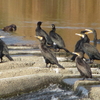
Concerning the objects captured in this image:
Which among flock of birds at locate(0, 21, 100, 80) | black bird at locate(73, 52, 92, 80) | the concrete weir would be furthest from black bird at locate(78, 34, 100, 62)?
black bird at locate(73, 52, 92, 80)

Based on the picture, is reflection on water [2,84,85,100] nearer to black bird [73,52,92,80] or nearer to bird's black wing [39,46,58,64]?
black bird [73,52,92,80]

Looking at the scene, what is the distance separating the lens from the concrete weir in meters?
9.08

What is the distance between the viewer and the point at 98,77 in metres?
9.74

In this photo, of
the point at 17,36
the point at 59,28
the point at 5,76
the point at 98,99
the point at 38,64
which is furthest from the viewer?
the point at 59,28

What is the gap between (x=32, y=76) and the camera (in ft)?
31.3

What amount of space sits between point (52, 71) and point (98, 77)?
4.30 ft

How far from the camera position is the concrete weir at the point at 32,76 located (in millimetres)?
9078

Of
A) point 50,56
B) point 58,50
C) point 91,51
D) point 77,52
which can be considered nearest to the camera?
point 77,52

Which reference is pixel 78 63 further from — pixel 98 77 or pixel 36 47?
pixel 36 47

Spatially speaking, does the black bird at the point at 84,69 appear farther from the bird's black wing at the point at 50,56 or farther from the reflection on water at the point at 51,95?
the bird's black wing at the point at 50,56

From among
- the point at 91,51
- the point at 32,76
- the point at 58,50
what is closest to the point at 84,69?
the point at 32,76

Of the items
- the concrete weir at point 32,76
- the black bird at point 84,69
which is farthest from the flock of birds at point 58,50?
the concrete weir at point 32,76

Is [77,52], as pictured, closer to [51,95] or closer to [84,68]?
[84,68]

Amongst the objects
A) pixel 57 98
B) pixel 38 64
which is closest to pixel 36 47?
pixel 38 64
